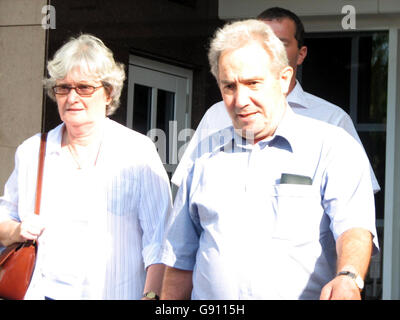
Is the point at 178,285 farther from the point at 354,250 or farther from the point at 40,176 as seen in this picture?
the point at 40,176

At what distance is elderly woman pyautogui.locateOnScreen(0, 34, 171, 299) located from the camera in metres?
3.05

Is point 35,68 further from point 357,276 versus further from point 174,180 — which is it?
point 357,276

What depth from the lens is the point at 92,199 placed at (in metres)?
3.08

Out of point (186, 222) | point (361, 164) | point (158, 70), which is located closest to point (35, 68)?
point (158, 70)

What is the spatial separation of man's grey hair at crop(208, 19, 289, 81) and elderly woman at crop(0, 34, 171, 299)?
2.35 feet

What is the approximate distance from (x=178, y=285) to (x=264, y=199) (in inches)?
16.8

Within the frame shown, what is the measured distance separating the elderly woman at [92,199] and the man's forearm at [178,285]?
33 cm

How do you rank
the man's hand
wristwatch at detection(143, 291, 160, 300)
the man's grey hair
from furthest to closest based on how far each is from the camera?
wristwatch at detection(143, 291, 160, 300), the man's grey hair, the man's hand

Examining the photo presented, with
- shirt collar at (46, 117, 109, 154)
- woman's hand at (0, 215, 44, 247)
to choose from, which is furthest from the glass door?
woman's hand at (0, 215, 44, 247)

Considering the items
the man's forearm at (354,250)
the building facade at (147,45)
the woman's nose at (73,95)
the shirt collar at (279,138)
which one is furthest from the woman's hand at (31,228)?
the man's forearm at (354,250)

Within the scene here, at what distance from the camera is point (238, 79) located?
252 cm

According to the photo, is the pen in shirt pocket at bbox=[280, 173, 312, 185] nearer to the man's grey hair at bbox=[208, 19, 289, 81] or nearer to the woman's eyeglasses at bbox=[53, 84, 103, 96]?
the man's grey hair at bbox=[208, 19, 289, 81]

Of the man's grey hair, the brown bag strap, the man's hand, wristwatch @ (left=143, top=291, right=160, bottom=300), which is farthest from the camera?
the brown bag strap

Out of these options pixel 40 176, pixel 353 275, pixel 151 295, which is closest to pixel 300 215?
pixel 353 275
